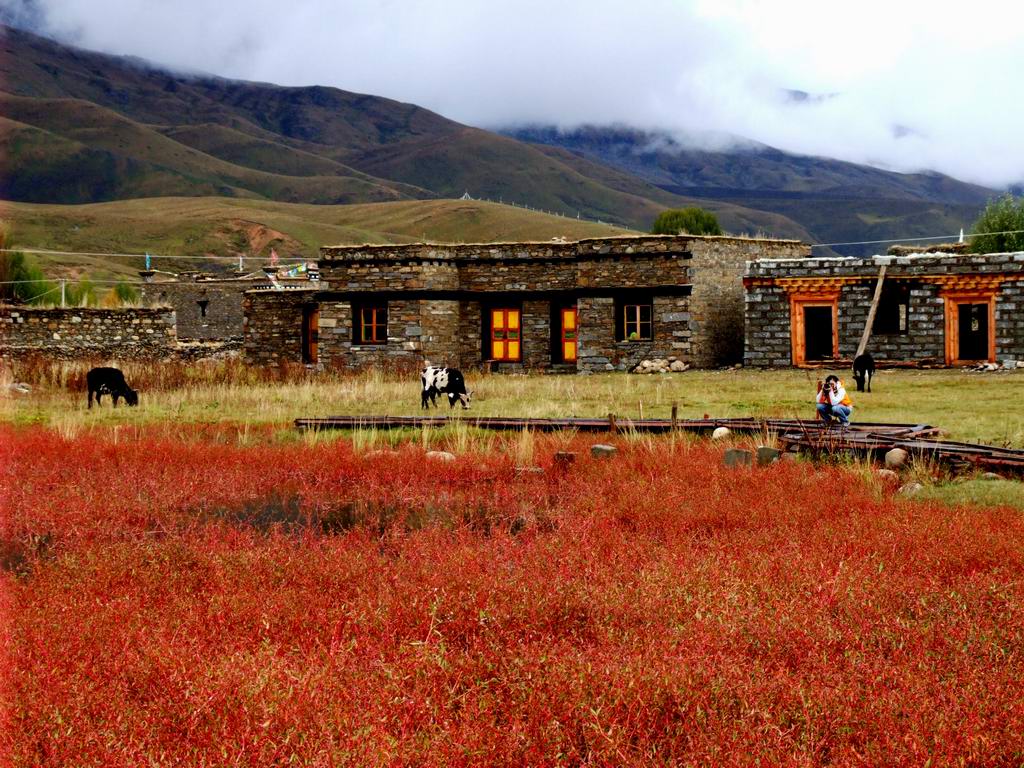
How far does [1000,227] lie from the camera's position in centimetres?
4788

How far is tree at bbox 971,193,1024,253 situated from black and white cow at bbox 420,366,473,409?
32074mm

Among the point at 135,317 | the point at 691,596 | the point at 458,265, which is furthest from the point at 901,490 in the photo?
the point at 135,317

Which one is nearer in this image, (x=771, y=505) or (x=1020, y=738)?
Answer: (x=1020, y=738)

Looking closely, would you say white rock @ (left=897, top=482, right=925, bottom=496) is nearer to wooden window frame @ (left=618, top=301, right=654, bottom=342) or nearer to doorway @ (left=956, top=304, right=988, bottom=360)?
doorway @ (left=956, top=304, right=988, bottom=360)

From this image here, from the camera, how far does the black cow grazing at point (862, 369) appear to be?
22.5 m

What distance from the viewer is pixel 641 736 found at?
4.68 meters

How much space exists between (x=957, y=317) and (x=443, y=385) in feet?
55.9

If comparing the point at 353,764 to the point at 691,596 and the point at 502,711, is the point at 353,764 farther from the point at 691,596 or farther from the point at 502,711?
the point at 691,596

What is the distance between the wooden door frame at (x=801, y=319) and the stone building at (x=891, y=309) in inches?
1.1

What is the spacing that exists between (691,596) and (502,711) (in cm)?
197

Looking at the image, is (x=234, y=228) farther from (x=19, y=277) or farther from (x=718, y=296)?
(x=718, y=296)

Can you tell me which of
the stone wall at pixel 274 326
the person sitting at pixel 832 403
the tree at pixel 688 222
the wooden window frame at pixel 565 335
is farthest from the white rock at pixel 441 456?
the tree at pixel 688 222

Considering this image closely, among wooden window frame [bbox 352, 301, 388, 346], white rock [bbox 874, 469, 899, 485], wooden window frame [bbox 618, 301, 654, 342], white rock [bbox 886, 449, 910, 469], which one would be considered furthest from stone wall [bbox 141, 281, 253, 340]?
white rock [bbox 874, 469, 899, 485]

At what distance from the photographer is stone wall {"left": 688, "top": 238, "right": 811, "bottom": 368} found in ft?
104
